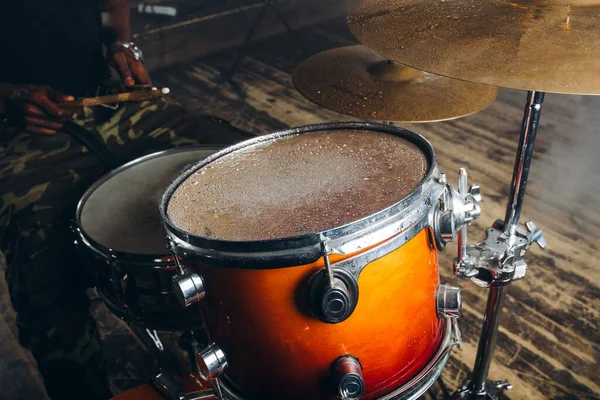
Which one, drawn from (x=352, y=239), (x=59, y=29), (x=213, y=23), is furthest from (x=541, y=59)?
(x=213, y=23)

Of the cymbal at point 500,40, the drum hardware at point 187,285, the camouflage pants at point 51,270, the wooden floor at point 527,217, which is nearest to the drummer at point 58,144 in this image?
the camouflage pants at point 51,270

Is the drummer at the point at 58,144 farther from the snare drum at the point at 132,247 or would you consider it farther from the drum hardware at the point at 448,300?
the drum hardware at the point at 448,300

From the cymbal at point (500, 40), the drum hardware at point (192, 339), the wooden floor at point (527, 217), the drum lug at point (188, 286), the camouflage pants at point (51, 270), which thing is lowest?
the wooden floor at point (527, 217)

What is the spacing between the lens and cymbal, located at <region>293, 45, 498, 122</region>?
5.80 ft

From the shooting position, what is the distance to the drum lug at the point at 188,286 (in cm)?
101

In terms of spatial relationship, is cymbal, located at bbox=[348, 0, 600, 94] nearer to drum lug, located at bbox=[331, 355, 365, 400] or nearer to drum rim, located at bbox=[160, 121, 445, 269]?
drum rim, located at bbox=[160, 121, 445, 269]

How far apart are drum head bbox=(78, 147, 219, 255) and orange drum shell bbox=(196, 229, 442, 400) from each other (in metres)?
0.38

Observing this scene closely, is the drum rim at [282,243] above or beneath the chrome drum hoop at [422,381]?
above

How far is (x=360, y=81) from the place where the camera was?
1.93 m

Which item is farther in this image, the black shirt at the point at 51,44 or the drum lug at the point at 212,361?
the black shirt at the point at 51,44

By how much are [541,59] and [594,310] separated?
54.0 inches

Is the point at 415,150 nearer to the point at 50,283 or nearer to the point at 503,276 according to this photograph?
the point at 503,276

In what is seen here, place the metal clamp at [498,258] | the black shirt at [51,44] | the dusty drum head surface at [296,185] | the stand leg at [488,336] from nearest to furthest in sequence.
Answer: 1. the dusty drum head surface at [296,185]
2. the metal clamp at [498,258]
3. the stand leg at [488,336]
4. the black shirt at [51,44]

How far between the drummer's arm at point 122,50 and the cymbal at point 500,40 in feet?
3.77
